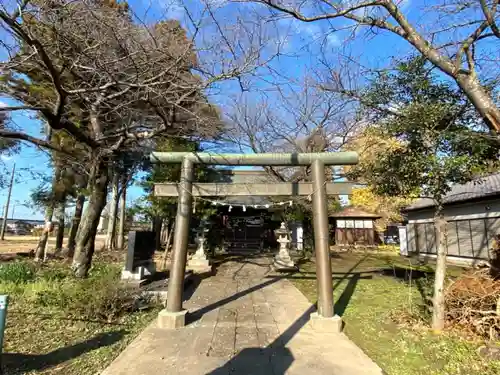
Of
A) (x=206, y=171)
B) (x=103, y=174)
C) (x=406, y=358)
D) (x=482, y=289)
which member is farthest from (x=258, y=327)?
(x=206, y=171)

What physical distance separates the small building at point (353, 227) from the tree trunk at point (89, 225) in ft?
64.7

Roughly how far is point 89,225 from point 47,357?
5.10 meters

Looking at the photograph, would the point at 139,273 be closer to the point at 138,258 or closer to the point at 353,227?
the point at 138,258

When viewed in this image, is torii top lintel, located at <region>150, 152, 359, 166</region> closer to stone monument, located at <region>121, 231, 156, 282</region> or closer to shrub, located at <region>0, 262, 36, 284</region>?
stone monument, located at <region>121, 231, 156, 282</region>

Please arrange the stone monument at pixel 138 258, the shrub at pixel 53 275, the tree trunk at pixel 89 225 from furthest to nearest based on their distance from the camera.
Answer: the tree trunk at pixel 89 225 → the stone monument at pixel 138 258 → the shrub at pixel 53 275

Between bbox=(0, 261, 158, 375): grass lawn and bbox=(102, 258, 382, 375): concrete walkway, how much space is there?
422 mm

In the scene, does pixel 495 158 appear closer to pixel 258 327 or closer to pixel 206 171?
A: pixel 258 327

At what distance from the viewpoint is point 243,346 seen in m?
4.55

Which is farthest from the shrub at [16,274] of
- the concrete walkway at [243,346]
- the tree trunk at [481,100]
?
the tree trunk at [481,100]

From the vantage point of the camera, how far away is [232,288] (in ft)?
30.1

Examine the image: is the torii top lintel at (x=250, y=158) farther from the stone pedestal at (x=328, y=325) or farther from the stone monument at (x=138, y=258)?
the stone monument at (x=138, y=258)

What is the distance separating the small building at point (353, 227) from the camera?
A: 2544 centimetres

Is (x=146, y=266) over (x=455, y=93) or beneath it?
beneath

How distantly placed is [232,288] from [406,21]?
292 inches
